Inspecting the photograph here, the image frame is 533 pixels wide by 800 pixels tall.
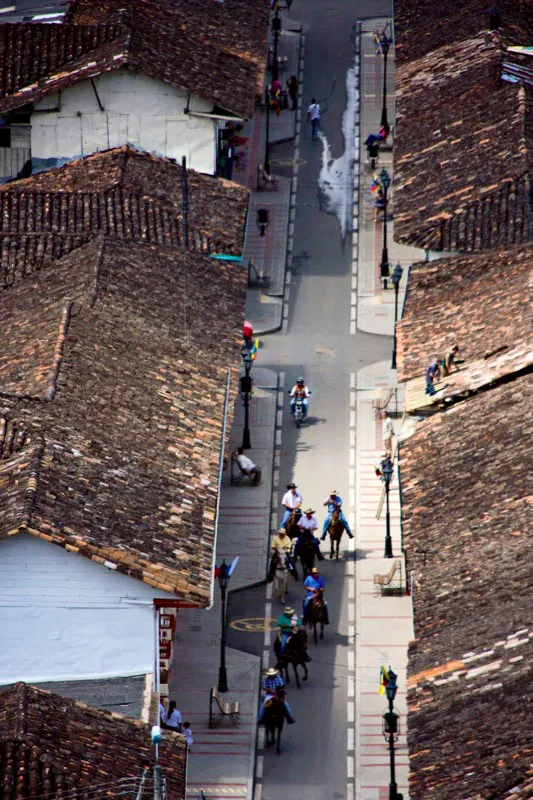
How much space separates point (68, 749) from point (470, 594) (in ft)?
40.0

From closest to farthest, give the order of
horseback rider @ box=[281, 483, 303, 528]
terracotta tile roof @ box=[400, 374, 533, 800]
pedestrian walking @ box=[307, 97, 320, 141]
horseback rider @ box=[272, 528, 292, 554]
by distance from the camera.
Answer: terracotta tile roof @ box=[400, 374, 533, 800], horseback rider @ box=[272, 528, 292, 554], horseback rider @ box=[281, 483, 303, 528], pedestrian walking @ box=[307, 97, 320, 141]

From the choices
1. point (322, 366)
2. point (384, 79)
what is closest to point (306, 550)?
point (322, 366)

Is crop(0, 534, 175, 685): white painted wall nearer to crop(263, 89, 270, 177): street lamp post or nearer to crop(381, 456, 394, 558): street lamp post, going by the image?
crop(381, 456, 394, 558): street lamp post

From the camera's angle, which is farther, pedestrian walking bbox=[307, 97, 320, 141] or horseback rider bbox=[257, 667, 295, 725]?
pedestrian walking bbox=[307, 97, 320, 141]

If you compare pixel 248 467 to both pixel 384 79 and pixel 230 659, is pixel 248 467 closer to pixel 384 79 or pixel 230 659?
pixel 230 659

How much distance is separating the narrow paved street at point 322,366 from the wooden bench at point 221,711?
1.59 m

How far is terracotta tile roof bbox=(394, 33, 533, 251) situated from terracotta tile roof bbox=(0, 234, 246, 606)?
769 centimetres

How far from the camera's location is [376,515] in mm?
Result: 76312

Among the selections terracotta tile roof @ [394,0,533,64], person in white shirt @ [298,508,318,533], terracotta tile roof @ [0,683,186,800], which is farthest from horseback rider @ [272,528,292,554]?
terracotta tile roof @ [394,0,533,64]

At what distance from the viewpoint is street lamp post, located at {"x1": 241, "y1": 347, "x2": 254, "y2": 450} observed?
78.1 metres

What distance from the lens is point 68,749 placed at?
5291cm

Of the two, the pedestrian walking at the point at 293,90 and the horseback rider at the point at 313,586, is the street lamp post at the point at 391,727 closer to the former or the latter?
the horseback rider at the point at 313,586

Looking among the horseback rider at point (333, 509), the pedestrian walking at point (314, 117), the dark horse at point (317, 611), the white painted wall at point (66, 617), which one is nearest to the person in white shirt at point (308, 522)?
the horseback rider at point (333, 509)

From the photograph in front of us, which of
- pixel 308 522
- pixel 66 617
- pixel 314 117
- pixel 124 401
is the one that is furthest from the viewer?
pixel 314 117
